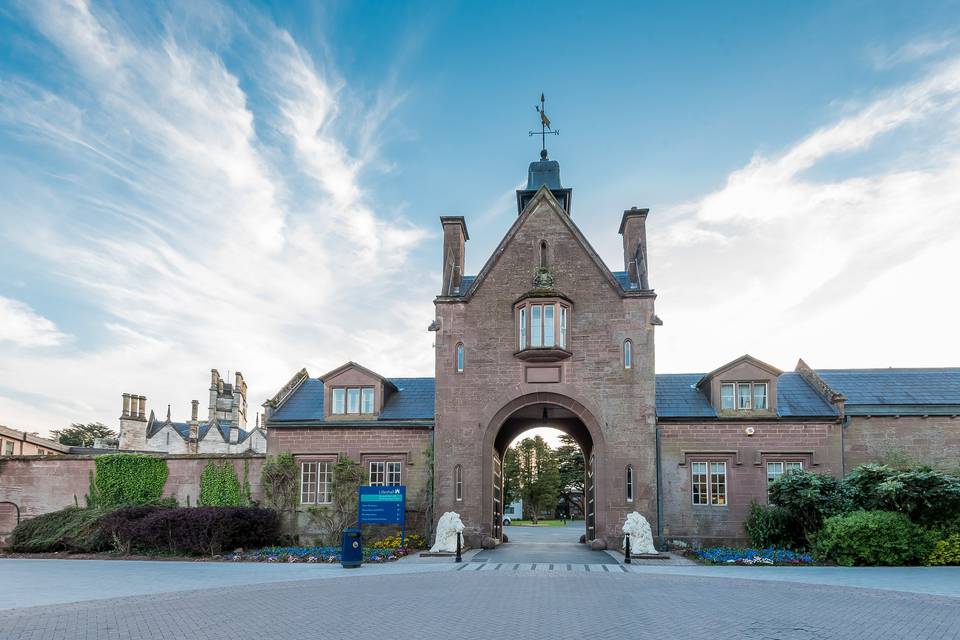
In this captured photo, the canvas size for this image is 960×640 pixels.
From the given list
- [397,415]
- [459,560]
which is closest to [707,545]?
[459,560]

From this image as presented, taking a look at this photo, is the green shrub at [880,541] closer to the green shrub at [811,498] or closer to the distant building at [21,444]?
the green shrub at [811,498]

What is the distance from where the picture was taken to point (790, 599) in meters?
15.2

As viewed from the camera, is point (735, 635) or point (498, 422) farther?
point (498, 422)

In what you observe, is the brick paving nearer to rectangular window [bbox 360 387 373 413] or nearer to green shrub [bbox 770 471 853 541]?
green shrub [bbox 770 471 853 541]

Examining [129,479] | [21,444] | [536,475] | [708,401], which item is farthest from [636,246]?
[536,475]

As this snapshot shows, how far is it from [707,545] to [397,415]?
13.2 m

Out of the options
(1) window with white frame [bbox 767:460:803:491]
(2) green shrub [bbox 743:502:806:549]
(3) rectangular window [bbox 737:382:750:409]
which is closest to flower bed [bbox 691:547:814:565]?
(2) green shrub [bbox 743:502:806:549]

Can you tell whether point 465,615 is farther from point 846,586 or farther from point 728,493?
point 728,493

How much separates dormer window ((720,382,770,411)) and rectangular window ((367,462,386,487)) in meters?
13.8

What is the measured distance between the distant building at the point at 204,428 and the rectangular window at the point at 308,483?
40.7m

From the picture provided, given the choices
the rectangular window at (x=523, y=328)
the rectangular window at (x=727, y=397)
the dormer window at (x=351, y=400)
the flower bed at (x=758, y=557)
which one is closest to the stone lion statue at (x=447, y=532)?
the dormer window at (x=351, y=400)

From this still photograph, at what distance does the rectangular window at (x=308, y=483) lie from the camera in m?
30.5

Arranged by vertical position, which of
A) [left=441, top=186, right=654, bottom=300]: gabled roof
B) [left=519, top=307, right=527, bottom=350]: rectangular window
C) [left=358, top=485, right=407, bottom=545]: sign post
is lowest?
[left=358, top=485, right=407, bottom=545]: sign post

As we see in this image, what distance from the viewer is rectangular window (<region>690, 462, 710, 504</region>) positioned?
29031 mm
